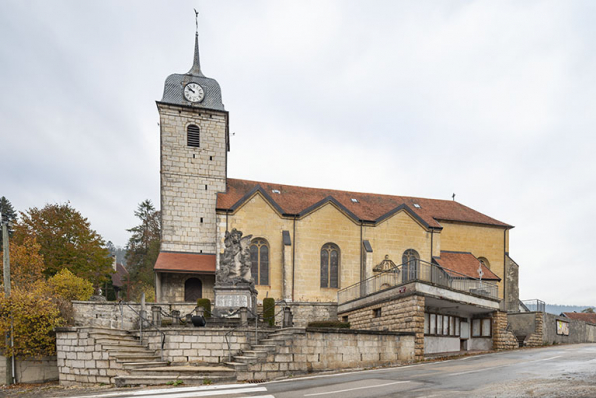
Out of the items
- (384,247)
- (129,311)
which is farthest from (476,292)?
(129,311)

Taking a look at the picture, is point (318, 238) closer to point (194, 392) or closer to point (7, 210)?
point (194, 392)

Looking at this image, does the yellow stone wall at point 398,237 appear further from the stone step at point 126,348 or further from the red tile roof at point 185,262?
the stone step at point 126,348

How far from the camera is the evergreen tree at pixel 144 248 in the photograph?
48088mm

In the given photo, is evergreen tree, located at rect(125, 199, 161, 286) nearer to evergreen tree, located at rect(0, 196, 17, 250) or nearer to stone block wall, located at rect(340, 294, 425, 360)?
evergreen tree, located at rect(0, 196, 17, 250)

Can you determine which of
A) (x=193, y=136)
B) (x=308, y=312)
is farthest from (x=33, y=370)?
(x=193, y=136)

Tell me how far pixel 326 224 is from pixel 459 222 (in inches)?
489

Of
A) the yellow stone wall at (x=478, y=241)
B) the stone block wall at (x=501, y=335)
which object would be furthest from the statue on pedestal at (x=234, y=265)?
the yellow stone wall at (x=478, y=241)

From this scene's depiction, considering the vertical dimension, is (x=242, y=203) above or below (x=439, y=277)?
above

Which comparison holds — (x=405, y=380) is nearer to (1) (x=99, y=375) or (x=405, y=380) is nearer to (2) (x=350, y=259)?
(1) (x=99, y=375)

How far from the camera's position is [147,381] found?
12797 mm

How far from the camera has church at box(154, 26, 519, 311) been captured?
28.9m

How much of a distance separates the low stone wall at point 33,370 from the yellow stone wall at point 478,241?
27.9m

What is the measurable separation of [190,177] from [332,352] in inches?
791

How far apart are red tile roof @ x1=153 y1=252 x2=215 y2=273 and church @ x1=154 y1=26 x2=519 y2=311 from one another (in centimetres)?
7
